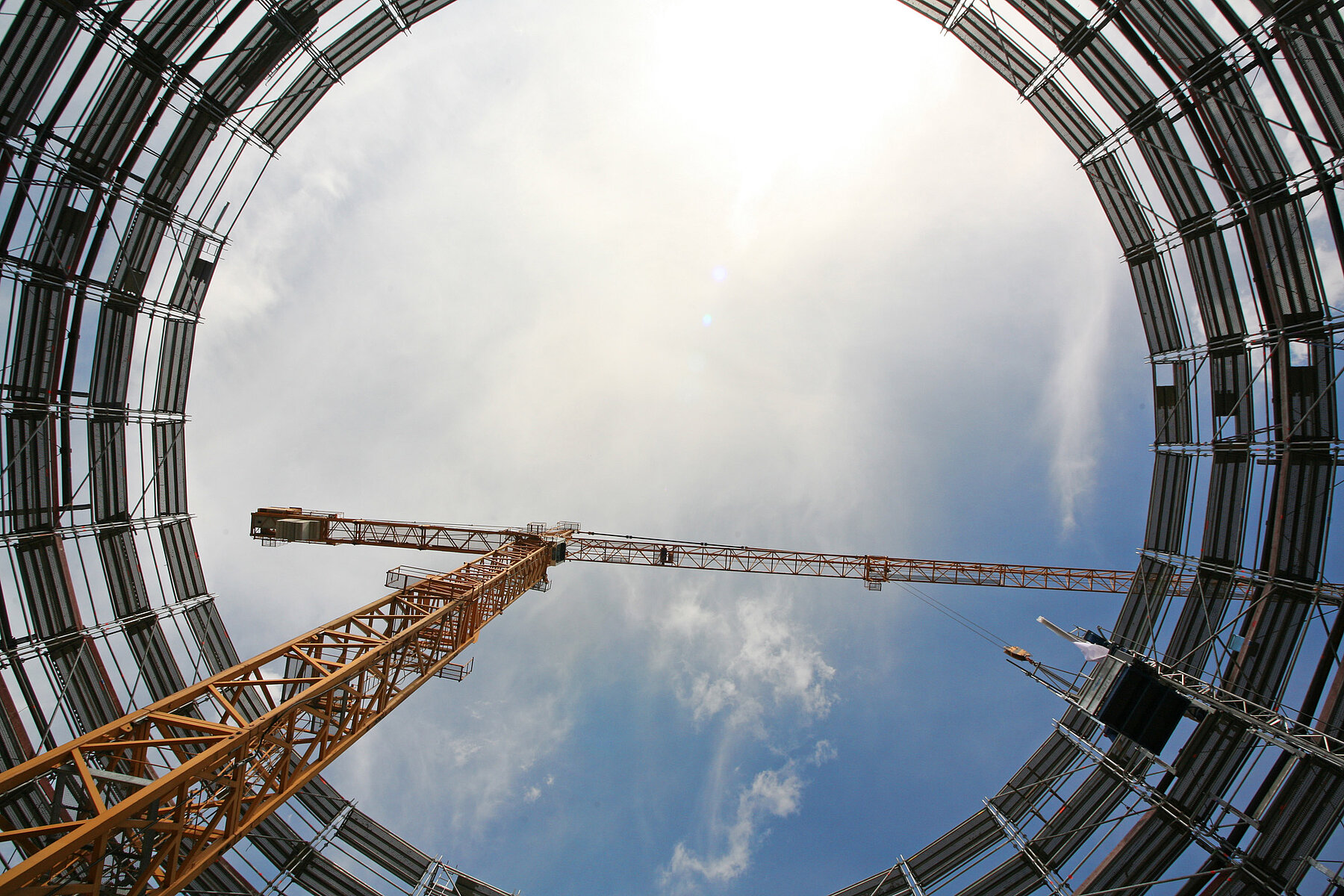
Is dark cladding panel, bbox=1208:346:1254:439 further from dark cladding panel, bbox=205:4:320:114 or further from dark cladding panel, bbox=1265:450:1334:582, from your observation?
dark cladding panel, bbox=205:4:320:114

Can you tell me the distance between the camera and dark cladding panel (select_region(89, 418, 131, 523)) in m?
18.8

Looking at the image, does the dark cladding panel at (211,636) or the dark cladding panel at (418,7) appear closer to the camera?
the dark cladding panel at (418,7)

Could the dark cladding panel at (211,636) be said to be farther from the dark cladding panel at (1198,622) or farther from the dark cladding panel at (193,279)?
the dark cladding panel at (1198,622)

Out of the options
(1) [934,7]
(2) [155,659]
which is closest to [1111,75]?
(1) [934,7]

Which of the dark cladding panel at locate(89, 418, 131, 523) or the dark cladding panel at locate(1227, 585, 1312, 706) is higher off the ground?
the dark cladding panel at locate(89, 418, 131, 523)

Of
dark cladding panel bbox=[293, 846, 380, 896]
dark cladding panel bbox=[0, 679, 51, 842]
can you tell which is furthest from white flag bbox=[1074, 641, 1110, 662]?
dark cladding panel bbox=[0, 679, 51, 842]

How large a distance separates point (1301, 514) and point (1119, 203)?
12349 millimetres

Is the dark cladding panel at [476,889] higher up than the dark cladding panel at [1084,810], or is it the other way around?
the dark cladding panel at [1084,810]

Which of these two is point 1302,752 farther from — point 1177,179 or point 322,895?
point 322,895

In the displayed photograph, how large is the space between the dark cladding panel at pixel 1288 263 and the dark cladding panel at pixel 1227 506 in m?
4.64

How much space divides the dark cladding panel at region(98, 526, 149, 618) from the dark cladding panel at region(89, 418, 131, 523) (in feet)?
2.45

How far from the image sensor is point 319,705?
1372cm

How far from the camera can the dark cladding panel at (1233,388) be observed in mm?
18141

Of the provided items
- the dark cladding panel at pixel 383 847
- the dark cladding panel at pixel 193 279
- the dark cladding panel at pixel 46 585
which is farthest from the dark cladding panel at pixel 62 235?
the dark cladding panel at pixel 383 847
